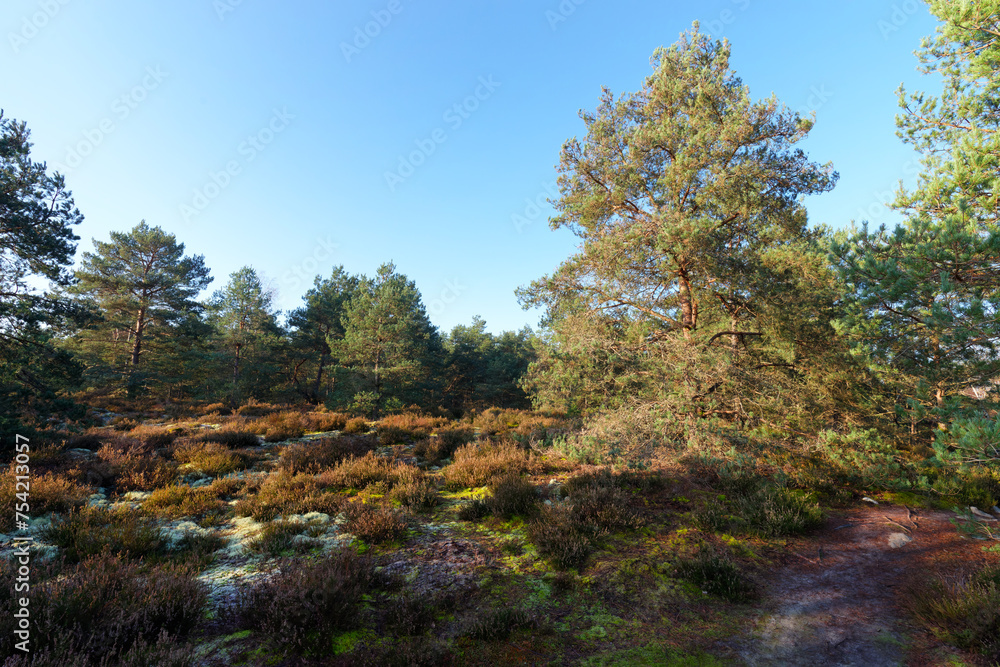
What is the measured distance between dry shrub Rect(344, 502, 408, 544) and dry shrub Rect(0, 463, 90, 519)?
3.85 metres

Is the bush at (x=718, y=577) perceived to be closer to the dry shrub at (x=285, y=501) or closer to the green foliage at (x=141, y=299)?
the dry shrub at (x=285, y=501)

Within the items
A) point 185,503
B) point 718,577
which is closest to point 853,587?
point 718,577

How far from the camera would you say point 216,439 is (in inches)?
413

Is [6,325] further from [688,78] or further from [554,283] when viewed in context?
[688,78]

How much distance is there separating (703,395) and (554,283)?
3.94m

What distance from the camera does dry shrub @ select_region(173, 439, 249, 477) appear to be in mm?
8180

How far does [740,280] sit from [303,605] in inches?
332

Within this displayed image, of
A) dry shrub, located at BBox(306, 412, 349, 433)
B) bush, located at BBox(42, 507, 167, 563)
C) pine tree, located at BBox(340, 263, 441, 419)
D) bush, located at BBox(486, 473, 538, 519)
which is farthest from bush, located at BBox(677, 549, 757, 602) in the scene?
pine tree, located at BBox(340, 263, 441, 419)

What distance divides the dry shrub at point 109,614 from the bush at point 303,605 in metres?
0.48

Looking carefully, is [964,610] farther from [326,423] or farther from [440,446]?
[326,423]

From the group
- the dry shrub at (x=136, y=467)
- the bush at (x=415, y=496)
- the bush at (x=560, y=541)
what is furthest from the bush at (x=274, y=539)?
the dry shrub at (x=136, y=467)

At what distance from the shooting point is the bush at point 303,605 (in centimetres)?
308

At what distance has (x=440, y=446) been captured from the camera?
34.7 ft

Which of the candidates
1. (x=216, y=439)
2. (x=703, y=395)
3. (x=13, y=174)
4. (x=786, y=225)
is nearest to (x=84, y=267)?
(x=13, y=174)
